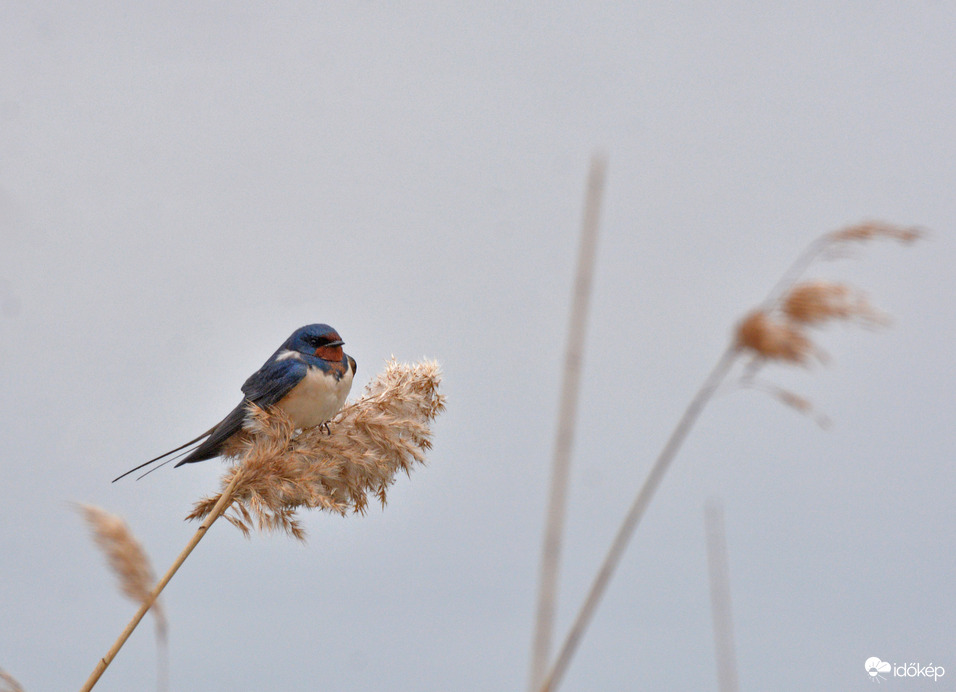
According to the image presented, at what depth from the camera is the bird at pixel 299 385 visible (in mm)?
4516

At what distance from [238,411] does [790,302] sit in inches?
130

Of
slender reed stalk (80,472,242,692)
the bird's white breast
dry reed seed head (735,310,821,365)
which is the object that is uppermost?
dry reed seed head (735,310,821,365)

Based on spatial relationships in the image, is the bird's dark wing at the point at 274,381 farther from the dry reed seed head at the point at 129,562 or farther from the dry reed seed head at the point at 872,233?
the dry reed seed head at the point at 872,233

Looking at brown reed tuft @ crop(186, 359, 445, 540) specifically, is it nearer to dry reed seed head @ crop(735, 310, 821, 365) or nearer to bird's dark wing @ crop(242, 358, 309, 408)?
bird's dark wing @ crop(242, 358, 309, 408)

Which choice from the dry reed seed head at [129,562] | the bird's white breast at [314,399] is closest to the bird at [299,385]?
the bird's white breast at [314,399]

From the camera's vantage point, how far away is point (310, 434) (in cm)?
415

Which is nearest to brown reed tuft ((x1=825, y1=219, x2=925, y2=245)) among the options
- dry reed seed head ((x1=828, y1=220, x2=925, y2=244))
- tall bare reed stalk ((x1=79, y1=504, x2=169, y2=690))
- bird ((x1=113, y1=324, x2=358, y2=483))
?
dry reed seed head ((x1=828, y1=220, x2=925, y2=244))

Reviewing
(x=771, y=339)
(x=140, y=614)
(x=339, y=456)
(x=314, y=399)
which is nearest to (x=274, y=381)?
(x=314, y=399)

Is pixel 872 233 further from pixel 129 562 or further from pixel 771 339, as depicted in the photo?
pixel 129 562

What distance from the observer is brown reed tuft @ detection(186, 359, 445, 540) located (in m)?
3.40

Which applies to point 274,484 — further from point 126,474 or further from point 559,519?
point 559,519

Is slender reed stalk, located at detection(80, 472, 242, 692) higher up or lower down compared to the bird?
lower down

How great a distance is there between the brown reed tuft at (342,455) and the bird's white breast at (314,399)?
475 mm

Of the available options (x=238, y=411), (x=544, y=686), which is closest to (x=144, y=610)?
(x=544, y=686)
